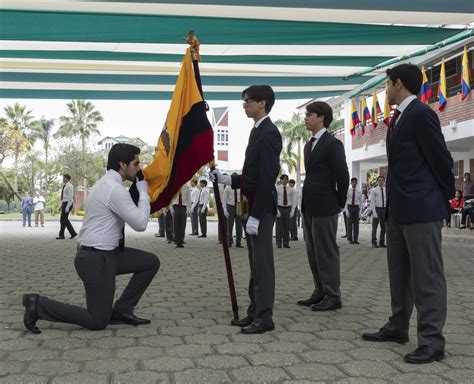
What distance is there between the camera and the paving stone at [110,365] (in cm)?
326

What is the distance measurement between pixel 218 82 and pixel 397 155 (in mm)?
11894

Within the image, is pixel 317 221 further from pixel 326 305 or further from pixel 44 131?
pixel 44 131

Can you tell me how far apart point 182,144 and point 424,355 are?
98.1 inches

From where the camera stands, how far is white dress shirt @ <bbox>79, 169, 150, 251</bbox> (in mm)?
4160

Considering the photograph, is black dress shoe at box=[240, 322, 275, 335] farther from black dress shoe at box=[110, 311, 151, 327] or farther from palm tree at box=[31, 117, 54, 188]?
palm tree at box=[31, 117, 54, 188]

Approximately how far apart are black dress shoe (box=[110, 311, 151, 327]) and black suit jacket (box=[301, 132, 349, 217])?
192 centimetres

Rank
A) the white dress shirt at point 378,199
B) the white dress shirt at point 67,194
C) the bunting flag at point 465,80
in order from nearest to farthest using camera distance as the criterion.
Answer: the white dress shirt at point 378,199
the white dress shirt at point 67,194
the bunting flag at point 465,80

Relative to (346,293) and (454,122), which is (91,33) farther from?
(454,122)

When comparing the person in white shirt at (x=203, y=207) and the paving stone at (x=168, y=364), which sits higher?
the person in white shirt at (x=203, y=207)

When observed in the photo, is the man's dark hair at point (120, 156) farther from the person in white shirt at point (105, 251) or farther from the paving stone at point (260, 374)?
the paving stone at point (260, 374)

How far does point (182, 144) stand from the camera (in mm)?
4707

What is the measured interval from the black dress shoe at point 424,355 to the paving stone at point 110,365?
1.68 m

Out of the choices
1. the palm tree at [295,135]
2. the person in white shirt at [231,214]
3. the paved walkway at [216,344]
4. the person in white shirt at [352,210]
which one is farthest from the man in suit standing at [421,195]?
the palm tree at [295,135]

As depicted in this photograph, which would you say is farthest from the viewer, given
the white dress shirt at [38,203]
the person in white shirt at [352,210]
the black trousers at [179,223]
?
the white dress shirt at [38,203]
